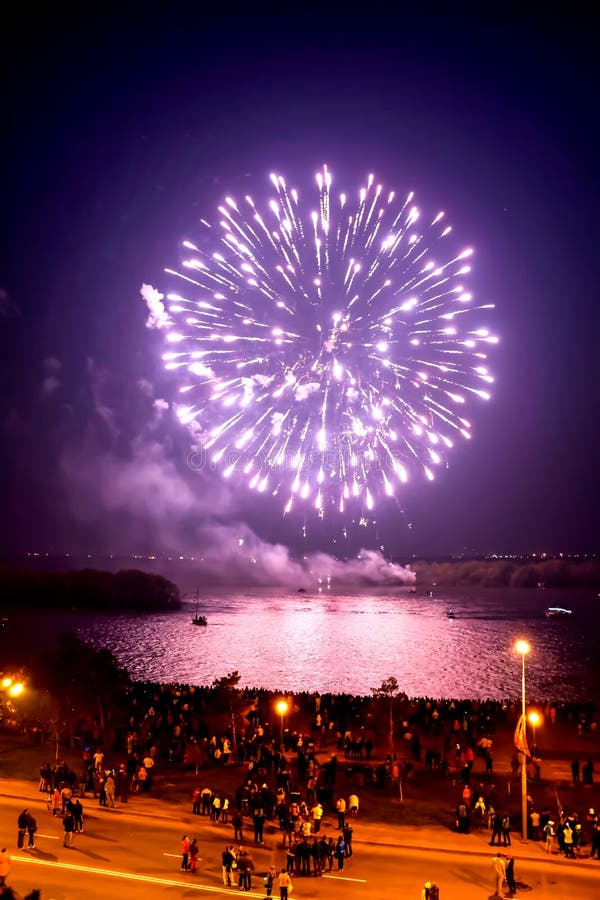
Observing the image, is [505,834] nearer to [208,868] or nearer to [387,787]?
[387,787]

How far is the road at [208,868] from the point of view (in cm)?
1399

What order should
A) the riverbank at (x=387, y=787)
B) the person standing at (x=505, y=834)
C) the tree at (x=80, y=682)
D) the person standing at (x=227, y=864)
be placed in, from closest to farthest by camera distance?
the person standing at (x=227, y=864) → the person standing at (x=505, y=834) → the riverbank at (x=387, y=787) → the tree at (x=80, y=682)

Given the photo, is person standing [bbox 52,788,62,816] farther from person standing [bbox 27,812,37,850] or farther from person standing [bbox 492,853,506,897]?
person standing [bbox 492,853,506,897]

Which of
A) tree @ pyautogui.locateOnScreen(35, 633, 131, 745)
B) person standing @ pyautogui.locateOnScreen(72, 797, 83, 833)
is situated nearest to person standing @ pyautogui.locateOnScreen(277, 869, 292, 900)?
person standing @ pyautogui.locateOnScreen(72, 797, 83, 833)

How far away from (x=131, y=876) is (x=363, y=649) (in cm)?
5954

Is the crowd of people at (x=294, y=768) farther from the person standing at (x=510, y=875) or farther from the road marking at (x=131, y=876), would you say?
the road marking at (x=131, y=876)

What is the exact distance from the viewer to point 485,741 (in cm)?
2473

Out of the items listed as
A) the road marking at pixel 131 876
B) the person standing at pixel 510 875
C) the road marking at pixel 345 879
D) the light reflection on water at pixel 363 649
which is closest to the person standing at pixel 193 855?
the road marking at pixel 131 876

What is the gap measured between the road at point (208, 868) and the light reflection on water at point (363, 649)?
25711mm

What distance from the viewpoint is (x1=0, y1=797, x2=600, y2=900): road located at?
13992 millimetres

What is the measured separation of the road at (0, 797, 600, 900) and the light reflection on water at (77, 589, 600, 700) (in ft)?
84.4

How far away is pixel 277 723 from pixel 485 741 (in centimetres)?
910

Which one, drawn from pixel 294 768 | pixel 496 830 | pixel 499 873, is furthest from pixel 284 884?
pixel 294 768

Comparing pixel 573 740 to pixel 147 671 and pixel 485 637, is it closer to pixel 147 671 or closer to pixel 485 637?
pixel 147 671
